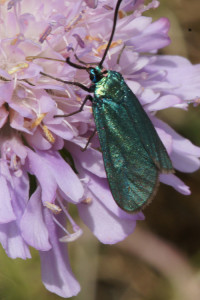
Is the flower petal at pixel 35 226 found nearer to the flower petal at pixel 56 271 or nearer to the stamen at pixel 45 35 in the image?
the flower petal at pixel 56 271

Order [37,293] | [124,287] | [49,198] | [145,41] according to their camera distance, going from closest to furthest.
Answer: [49,198], [145,41], [37,293], [124,287]

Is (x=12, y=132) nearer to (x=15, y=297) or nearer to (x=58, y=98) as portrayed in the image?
(x=58, y=98)

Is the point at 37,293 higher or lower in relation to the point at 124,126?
lower

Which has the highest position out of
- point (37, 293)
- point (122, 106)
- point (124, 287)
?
point (122, 106)

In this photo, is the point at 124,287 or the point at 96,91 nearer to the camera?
the point at 96,91

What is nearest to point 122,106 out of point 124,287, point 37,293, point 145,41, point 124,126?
point 124,126

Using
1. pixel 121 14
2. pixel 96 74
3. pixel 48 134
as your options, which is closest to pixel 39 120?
pixel 48 134
